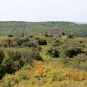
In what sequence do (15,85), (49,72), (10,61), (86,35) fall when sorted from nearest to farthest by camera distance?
(15,85)
(49,72)
(10,61)
(86,35)

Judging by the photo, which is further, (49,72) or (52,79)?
(49,72)

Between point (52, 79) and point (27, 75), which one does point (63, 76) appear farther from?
point (27, 75)

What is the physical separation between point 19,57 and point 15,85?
7132 mm

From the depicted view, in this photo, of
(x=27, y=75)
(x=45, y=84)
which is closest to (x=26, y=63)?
(x=27, y=75)

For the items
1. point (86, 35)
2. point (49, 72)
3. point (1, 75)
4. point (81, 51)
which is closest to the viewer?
point (49, 72)

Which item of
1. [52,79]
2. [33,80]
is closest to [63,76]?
[52,79]

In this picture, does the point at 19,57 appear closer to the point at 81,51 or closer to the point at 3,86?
the point at 3,86

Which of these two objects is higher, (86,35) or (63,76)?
(63,76)

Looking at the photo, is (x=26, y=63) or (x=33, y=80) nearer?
(x=33, y=80)

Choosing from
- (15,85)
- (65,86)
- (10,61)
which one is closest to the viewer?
(65,86)

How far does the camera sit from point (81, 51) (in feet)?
127

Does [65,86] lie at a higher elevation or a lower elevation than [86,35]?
higher

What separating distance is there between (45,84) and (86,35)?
382ft

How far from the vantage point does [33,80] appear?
14.6 m
